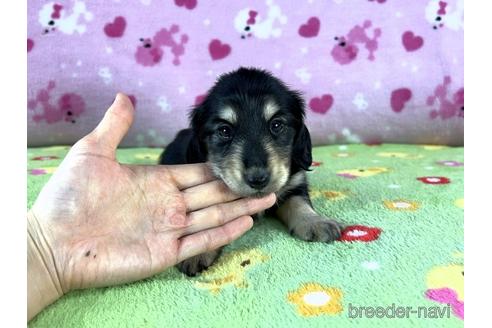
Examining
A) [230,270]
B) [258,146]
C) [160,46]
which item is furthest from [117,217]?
[160,46]

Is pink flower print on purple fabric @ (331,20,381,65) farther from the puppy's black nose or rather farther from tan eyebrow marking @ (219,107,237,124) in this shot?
the puppy's black nose

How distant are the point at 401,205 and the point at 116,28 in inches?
96.1

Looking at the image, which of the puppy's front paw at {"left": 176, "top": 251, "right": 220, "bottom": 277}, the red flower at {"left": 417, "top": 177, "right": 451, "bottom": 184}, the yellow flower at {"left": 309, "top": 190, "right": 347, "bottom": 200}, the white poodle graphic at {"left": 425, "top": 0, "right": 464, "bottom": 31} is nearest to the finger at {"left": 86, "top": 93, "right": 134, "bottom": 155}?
the puppy's front paw at {"left": 176, "top": 251, "right": 220, "bottom": 277}

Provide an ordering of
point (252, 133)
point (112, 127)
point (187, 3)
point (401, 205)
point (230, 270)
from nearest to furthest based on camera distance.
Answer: point (230, 270) → point (112, 127) → point (252, 133) → point (401, 205) → point (187, 3)

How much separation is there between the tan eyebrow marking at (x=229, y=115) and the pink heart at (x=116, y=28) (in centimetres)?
182

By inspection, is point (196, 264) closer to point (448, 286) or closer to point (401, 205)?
point (448, 286)

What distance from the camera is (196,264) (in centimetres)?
171

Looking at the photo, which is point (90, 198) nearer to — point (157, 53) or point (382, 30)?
point (157, 53)

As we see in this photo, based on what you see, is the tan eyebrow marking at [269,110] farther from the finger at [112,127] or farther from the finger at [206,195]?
the finger at [112,127]

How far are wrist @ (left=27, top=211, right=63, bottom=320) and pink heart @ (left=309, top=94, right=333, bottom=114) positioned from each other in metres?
2.47

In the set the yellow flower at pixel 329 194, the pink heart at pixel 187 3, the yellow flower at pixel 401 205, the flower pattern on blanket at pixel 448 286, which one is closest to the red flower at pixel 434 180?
the yellow flower at pixel 401 205

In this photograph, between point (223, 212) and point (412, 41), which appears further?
point (412, 41)

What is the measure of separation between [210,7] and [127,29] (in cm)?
64

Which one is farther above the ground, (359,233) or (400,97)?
(400,97)
